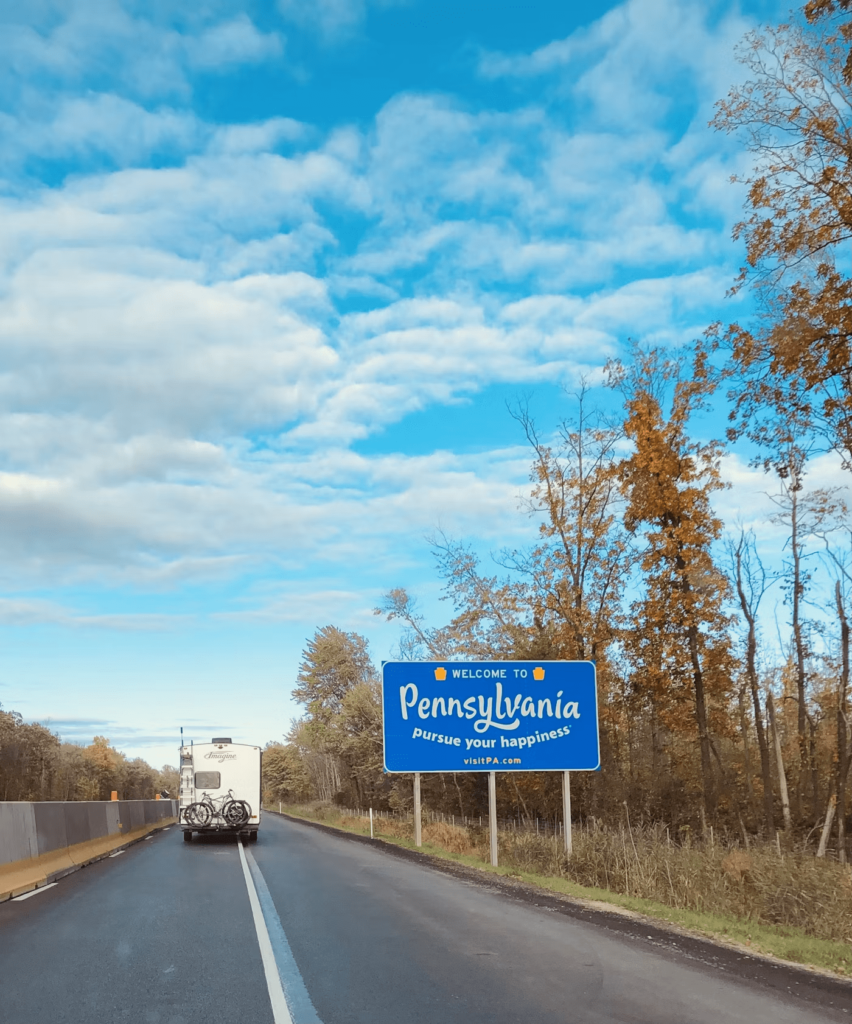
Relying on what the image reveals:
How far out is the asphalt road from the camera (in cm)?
685

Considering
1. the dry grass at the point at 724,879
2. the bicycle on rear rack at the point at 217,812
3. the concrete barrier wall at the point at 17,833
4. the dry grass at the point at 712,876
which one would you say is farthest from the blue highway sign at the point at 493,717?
the concrete barrier wall at the point at 17,833

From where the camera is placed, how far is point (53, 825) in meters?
19.6

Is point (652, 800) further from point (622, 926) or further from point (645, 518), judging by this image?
point (622, 926)

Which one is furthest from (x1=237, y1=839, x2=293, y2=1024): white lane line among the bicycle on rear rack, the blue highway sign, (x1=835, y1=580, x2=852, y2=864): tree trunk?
(x1=835, y1=580, x2=852, y2=864): tree trunk

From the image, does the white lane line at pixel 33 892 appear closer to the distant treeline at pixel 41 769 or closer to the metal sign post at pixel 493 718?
the metal sign post at pixel 493 718

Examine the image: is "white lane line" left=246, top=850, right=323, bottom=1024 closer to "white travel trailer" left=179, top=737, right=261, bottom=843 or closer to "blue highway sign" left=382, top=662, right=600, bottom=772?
"blue highway sign" left=382, top=662, right=600, bottom=772

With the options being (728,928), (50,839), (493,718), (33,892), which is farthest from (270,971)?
(493,718)

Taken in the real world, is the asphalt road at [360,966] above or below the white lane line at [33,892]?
above

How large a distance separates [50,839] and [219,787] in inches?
449

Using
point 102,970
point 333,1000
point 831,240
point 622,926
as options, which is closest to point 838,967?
point 622,926

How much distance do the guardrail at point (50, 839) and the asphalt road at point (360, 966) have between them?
1117mm

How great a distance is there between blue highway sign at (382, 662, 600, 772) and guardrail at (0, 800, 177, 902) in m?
7.55

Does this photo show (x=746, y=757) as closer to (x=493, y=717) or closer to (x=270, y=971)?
(x=493, y=717)

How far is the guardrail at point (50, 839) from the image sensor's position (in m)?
15.4
